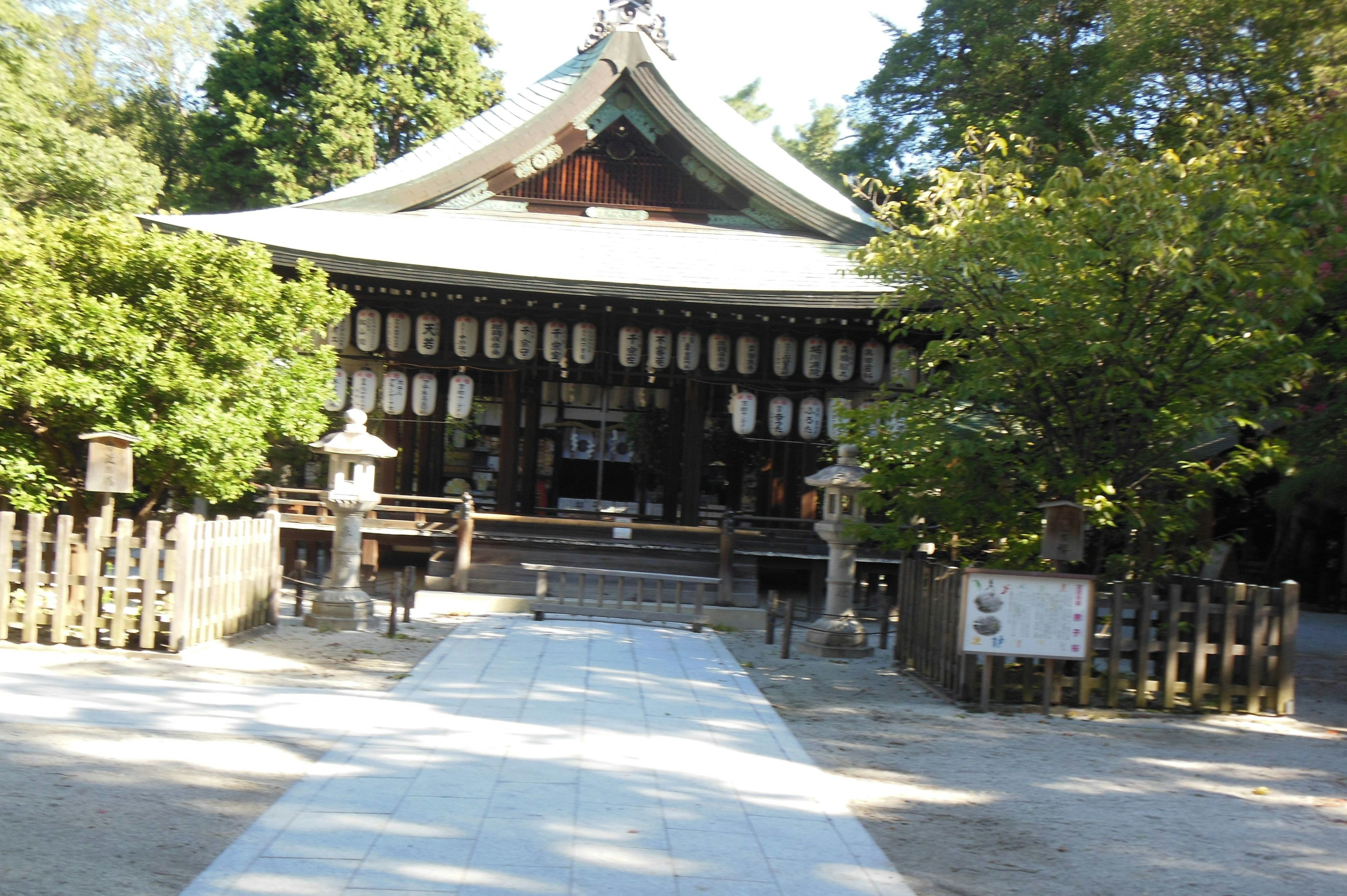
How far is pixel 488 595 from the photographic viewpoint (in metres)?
15.7

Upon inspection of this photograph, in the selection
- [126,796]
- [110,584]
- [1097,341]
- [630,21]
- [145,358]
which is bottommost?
[126,796]

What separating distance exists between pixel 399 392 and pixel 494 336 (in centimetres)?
190

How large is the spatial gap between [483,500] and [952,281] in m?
11.7

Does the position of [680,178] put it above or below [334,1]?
below

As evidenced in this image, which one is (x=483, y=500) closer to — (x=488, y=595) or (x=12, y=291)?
(x=488, y=595)

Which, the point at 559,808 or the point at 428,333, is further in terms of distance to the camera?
the point at 428,333

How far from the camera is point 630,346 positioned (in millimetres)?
18188

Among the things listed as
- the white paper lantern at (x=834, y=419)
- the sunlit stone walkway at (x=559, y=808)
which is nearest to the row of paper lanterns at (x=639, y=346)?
Result: the white paper lantern at (x=834, y=419)

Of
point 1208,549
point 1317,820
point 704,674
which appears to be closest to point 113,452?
point 704,674

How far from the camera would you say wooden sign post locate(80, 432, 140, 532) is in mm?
10281

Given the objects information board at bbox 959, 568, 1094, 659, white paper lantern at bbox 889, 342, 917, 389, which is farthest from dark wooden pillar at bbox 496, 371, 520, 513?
information board at bbox 959, 568, 1094, 659

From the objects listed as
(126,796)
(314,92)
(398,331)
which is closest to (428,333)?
(398,331)

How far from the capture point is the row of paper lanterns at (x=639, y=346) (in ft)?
59.2

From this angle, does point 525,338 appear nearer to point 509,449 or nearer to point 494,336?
point 494,336
